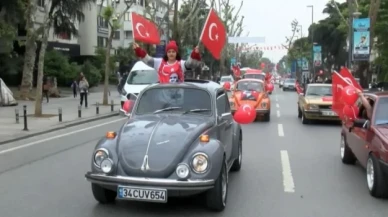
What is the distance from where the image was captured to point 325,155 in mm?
11953

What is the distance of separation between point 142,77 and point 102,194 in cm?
1910

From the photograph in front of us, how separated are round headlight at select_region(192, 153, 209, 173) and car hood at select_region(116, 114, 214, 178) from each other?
6.5 inches

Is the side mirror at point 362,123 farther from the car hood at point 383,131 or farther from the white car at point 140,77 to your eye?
the white car at point 140,77

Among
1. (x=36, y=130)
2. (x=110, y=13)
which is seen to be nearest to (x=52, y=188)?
(x=36, y=130)

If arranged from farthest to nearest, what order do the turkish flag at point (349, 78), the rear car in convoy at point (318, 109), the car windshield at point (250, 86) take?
the car windshield at point (250, 86), the rear car in convoy at point (318, 109), the turkish flag at point (349, 78)

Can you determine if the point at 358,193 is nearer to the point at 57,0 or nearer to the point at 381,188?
the point at 381,188

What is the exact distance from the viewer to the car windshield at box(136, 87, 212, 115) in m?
8.15

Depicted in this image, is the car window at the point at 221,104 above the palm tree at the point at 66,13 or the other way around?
the other way around

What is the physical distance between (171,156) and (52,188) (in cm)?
270

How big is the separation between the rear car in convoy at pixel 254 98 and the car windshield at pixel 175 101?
36.1ft

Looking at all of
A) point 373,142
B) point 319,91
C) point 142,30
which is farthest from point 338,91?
point 319,91

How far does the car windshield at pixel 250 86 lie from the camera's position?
21422mm

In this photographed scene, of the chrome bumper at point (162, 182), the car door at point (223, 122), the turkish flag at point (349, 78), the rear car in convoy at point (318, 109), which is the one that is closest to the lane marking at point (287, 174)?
the car door at point (223, 122)

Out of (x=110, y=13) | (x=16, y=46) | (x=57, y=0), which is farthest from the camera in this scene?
(x=16, y=46)
